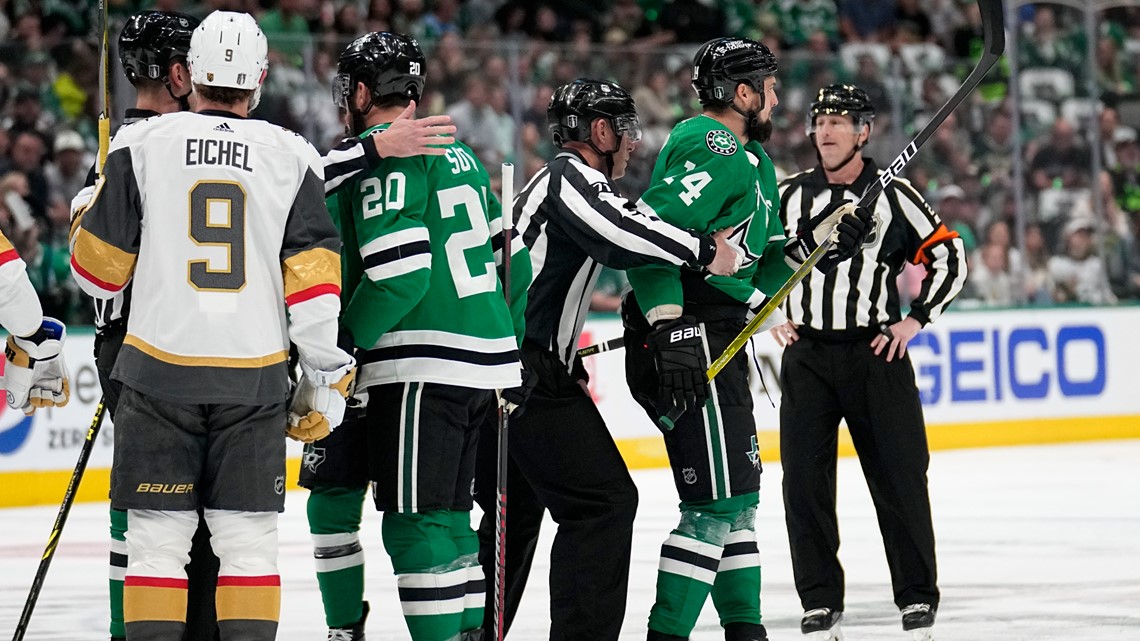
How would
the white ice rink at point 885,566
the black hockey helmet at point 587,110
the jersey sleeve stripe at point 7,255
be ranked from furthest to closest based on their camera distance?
the white ice rink at point 885,566 < the black hockey helmet at point 587,110 < the jersey sleeve stripe at point 7,255

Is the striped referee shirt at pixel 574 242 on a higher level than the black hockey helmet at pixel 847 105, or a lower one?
lower

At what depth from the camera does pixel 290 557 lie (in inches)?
227

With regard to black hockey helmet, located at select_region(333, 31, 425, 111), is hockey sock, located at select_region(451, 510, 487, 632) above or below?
below

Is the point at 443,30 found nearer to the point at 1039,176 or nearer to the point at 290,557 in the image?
the point at 1039,176

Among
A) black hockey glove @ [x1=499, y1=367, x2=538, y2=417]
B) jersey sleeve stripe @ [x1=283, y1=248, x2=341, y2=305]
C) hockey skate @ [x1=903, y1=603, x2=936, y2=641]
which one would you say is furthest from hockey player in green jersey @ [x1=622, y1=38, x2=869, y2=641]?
jersey sleeve stripe @ [x1=283, y1=248, x2=341, y2=305]

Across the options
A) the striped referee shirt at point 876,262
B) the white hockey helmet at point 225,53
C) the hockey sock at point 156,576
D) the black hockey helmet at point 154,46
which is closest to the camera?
the hockey sock at point 156,576

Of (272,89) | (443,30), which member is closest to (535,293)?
(272,89)

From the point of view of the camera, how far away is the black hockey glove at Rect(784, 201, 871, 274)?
3.79 m

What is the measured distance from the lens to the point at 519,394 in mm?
3467

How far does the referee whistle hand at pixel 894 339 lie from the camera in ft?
13.8

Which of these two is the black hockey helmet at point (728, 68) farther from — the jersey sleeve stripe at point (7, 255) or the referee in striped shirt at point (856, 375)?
the jersey sleeve stripe at point (7, 255)

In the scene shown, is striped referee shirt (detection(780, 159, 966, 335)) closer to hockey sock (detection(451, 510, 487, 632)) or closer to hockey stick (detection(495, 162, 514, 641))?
hockey stick (detection(495, 162, 514, 641))

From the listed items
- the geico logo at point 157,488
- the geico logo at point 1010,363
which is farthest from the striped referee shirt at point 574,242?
the geico logo at point 1010,363

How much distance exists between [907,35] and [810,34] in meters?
0.70
